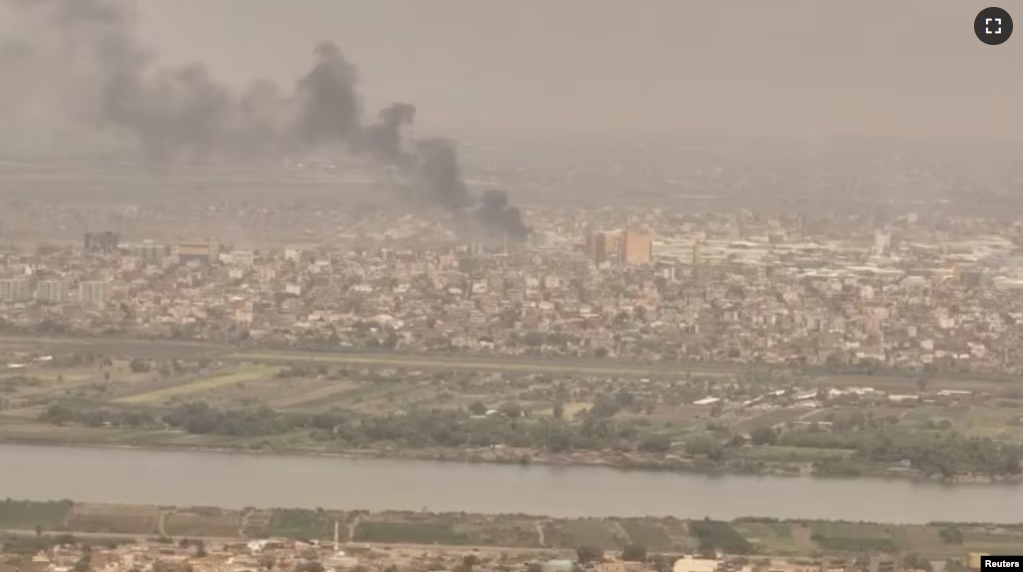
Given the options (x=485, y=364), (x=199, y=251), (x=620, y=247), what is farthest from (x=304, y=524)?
(x=199, y=251)

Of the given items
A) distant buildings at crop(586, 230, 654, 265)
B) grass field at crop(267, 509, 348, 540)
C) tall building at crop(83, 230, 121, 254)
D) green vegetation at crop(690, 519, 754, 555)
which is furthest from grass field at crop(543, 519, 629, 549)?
tall building at crop(83, 230, 121, 254)

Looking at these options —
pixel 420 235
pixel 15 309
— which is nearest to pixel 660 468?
pixel 15 309

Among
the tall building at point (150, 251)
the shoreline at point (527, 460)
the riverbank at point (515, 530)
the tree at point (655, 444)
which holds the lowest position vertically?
the riverbank at point (515, 530)

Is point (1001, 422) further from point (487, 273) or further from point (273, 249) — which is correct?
point (273, 249)

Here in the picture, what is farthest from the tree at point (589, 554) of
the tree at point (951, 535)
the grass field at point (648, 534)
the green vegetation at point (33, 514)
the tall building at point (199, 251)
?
the tall building at point (199, 251)

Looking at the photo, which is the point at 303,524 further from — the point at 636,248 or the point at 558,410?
the point at 636,248

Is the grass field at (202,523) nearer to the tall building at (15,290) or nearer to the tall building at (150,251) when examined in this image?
the tall building at (15,290)
